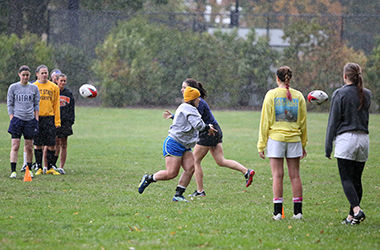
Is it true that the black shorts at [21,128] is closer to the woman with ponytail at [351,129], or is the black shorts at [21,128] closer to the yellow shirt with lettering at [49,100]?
the yellow shirt with lettering at [49,100]

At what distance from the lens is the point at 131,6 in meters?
38.3

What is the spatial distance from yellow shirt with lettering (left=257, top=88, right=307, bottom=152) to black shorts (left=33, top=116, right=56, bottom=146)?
529cm

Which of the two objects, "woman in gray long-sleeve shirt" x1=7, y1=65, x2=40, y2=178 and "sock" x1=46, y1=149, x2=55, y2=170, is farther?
"sock" x1=46, y1=149, x2=55, y2=170

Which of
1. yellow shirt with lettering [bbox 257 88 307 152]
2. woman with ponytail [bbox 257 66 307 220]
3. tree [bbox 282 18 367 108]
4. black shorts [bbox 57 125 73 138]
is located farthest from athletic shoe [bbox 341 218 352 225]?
tree [bbox 282 18 367 108]

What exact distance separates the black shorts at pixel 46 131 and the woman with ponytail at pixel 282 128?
17.3 ft

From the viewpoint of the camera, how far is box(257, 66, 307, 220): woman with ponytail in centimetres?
711

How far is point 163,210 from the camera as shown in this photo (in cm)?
778

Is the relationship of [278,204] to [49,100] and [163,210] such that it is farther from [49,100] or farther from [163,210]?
[49,100]

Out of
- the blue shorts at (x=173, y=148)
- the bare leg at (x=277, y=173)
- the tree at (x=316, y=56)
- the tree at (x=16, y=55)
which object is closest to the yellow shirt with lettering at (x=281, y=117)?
the bare leg at (x=277, y=173)

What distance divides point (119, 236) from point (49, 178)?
4920mm

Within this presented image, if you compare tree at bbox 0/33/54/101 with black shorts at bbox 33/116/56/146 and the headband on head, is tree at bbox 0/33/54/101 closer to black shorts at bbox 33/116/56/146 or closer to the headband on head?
black shorts at bbox 33/116/56/146

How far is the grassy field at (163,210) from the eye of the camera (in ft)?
20.0

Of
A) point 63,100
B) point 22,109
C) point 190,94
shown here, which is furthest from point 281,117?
point 63,100

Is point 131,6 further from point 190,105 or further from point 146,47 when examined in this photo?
point 190,105
